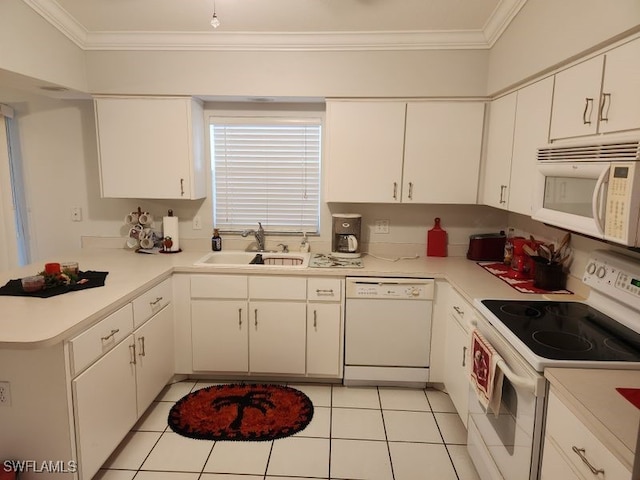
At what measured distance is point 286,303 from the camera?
2.84m

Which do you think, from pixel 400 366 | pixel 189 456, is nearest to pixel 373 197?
pixel 400 366

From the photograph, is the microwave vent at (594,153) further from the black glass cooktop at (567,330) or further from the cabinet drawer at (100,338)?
the cabinet drawer at (100,338)

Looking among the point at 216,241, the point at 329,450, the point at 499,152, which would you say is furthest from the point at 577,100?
the point at 216,241

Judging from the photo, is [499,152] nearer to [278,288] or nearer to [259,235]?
[278,288]

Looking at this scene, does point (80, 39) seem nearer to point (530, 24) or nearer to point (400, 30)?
point (400, 30)

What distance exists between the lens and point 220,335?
114 inches

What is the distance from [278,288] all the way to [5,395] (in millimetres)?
1521

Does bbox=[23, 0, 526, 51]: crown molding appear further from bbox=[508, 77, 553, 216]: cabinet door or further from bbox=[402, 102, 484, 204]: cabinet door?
bbox=[508, 77, 553, 216]: cabinet door

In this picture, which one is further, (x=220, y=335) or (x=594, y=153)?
(x=220, y=335)

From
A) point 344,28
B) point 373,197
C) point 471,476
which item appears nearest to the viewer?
point 471,476

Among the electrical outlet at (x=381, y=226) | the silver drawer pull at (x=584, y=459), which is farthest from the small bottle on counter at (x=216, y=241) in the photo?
the silver drawer pull at (x=584, y=459)

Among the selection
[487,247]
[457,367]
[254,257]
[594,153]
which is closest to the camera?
[594,153]

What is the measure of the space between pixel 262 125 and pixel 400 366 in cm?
206

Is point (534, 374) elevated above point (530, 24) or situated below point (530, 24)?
below
